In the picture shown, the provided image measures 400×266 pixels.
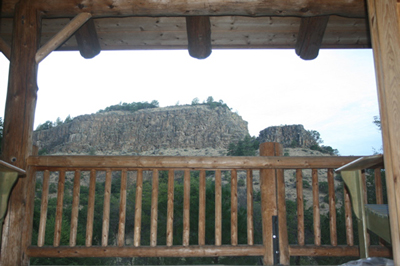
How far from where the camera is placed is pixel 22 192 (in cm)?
234

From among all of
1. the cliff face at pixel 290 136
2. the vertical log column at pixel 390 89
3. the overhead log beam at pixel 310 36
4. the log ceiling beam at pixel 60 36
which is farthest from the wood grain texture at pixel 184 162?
the cliff face at pixel 290 136

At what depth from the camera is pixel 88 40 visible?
11.0ft

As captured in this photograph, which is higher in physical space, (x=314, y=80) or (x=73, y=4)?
(x=314, y=80)

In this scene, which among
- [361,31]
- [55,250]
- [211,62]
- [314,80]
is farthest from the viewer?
[211,62]

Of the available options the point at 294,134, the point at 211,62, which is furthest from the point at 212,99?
the point at 294,134

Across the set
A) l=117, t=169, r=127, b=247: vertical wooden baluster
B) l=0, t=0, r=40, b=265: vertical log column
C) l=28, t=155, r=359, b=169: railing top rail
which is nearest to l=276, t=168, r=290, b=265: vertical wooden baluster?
l=28, t=155, r=359, b=169: railing top rail

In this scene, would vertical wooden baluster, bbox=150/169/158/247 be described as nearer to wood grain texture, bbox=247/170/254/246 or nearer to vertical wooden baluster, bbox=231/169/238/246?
vertical wooden baluster, bbox=231/169/238/246

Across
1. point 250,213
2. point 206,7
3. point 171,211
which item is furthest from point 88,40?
point 250,213

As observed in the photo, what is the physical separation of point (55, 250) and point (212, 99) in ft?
137

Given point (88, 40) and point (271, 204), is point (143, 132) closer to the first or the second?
point (88, 40)

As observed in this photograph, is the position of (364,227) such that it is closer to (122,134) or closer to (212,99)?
(122,134)

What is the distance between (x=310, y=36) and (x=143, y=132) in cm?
3535

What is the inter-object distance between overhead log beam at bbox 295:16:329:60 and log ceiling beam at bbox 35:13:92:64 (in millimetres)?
2144

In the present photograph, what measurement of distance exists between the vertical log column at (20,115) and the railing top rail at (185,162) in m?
0.17
